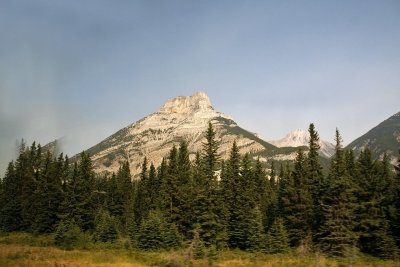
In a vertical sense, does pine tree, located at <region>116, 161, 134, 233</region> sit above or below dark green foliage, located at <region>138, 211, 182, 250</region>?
above

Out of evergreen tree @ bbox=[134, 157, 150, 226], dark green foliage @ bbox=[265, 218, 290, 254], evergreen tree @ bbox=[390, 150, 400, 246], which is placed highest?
evergreen tree @ bbox=[134, 157, 150, 226]

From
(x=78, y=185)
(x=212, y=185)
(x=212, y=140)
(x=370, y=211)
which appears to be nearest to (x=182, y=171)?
(x=212, y=140)

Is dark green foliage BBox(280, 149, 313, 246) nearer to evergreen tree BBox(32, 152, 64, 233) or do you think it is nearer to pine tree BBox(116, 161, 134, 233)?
evergreen tree BBox(32, 152, 64, 233)

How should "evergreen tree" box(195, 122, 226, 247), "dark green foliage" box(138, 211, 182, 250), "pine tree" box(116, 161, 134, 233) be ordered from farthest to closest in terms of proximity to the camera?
"pine tree" box(116, 161, 134, 233)
"evergreen tree" box(195, 122, 226, 247)
"dark green foliage" box(138, 211, 182, 250)

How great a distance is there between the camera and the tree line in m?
51.8

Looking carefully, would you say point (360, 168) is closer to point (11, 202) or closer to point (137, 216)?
point (137, 216)

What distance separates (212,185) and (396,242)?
82.2 feet

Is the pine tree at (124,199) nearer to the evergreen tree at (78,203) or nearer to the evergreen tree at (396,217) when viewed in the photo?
the evergreen tree at (78,203)

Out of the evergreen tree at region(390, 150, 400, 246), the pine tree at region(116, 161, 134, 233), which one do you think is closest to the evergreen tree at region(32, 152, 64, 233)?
the pine tree at region(116, 161, 134, 233)

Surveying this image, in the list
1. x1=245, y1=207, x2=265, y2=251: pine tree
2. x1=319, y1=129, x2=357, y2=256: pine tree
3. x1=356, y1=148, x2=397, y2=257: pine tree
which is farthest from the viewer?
x1=245, y1=207, x2=265, y2=251: pine tree

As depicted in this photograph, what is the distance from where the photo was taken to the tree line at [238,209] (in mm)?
51750

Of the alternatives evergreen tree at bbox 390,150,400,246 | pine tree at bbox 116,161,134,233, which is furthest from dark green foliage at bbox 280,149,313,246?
pine tree at bbox 116,161,134,233

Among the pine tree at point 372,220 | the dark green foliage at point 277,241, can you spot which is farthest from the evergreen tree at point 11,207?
the pine tree at point 372,220

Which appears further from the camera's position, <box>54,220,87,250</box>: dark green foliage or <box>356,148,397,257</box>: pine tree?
<box>54,220,87,250</box>: dark green foliage
